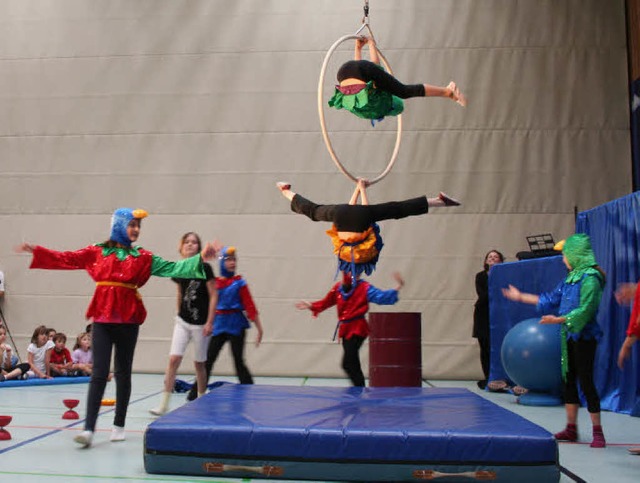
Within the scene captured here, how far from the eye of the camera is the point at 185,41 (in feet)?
31.0

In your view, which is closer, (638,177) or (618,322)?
(618,322)

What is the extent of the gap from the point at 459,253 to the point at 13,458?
6314mm

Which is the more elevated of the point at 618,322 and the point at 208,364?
the point at 618,322

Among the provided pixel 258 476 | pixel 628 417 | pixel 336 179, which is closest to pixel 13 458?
pixel 258 476

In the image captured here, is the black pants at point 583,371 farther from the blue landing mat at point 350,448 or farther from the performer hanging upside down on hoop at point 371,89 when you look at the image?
the performer hanging upside down on hoop at point 371,89

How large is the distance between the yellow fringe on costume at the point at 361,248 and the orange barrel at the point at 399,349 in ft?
7.31

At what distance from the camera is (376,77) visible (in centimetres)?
407

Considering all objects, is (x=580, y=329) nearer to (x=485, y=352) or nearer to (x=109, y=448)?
(x=109, y=448)

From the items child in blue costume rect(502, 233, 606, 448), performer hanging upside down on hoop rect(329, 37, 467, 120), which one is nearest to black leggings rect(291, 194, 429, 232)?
performer hanging upside down on hoop rect(329, 37, 467, 120)

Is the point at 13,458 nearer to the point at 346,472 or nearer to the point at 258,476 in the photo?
the point at 258,476

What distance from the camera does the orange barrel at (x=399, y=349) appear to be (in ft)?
21.3

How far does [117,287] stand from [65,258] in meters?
0.40

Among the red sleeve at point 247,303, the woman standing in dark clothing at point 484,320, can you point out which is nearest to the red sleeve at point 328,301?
the red sleeve at point 247,303


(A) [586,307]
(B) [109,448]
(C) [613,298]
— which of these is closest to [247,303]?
(B) [109,448]
